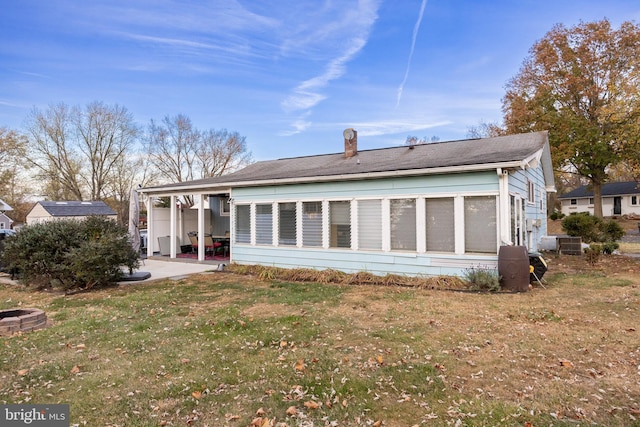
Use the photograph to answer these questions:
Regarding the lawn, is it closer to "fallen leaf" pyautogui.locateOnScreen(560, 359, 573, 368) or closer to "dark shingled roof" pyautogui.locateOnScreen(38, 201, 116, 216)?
"fallen leaf" pyautogui.locateOnScreen(560, 359, 573, 368)

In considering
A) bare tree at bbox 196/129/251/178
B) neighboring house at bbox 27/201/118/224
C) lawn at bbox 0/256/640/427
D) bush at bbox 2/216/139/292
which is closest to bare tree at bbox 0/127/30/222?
neighboring house at bbox 27/201/118/224

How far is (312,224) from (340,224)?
2.98 ft

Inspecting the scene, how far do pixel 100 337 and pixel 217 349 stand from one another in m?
1.89

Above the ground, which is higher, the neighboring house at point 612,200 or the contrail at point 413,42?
the contrail at point 413,42

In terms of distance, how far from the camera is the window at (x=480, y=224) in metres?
8.20

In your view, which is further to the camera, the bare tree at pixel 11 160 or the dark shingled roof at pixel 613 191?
the dark shingled roof at pixel 613 191

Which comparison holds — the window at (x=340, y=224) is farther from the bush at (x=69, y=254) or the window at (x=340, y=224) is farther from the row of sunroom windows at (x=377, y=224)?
the bush at (x=69, y=254)

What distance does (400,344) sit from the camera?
15.2 feet

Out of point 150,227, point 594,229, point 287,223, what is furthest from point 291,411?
point 594,229

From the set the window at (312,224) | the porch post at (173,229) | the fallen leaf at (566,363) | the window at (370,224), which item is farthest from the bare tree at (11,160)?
the fallen leaf at (566,363)

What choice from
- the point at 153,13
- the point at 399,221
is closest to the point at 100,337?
the point at 399,221

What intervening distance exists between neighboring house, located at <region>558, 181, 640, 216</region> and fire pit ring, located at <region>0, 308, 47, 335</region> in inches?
1710

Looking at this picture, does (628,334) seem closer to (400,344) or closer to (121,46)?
(400,344)

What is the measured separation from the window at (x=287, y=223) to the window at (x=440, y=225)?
4.00 meters
